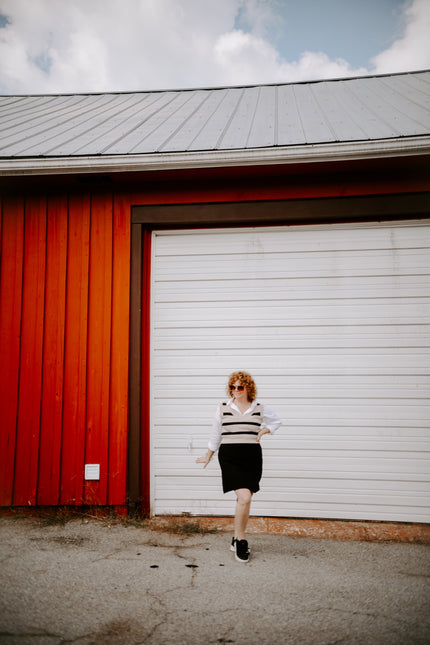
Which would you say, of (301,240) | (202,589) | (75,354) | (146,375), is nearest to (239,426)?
(202,589)

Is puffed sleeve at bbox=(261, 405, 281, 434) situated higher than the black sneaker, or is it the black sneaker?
puffed sleeve at bbox=(261, 405, 281, 434)

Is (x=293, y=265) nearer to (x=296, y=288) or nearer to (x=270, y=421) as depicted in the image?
(x=296, y=288)

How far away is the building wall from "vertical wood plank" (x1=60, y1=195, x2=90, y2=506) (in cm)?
1

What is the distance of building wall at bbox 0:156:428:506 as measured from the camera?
13.9ft

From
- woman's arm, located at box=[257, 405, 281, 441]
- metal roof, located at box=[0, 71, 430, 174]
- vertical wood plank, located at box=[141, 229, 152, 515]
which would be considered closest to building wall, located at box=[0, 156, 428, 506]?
vertical wood plank, located at box=[141, 229, 152, 515]

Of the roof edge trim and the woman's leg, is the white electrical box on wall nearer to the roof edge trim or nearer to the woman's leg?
the woman's leg

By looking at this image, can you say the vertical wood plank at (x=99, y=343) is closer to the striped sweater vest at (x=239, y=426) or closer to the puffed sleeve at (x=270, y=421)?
the striped sweater vest at (x=239, y=426)

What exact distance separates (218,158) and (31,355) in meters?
2.91

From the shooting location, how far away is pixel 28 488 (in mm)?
4242

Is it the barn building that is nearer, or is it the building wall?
the barn building

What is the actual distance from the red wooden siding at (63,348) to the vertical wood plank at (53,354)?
0.04 ft

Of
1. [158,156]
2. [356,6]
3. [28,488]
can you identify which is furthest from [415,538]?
[356,6]

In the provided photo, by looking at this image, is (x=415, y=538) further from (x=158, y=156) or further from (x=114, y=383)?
(x=158, y=156)

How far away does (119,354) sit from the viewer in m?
4.31
